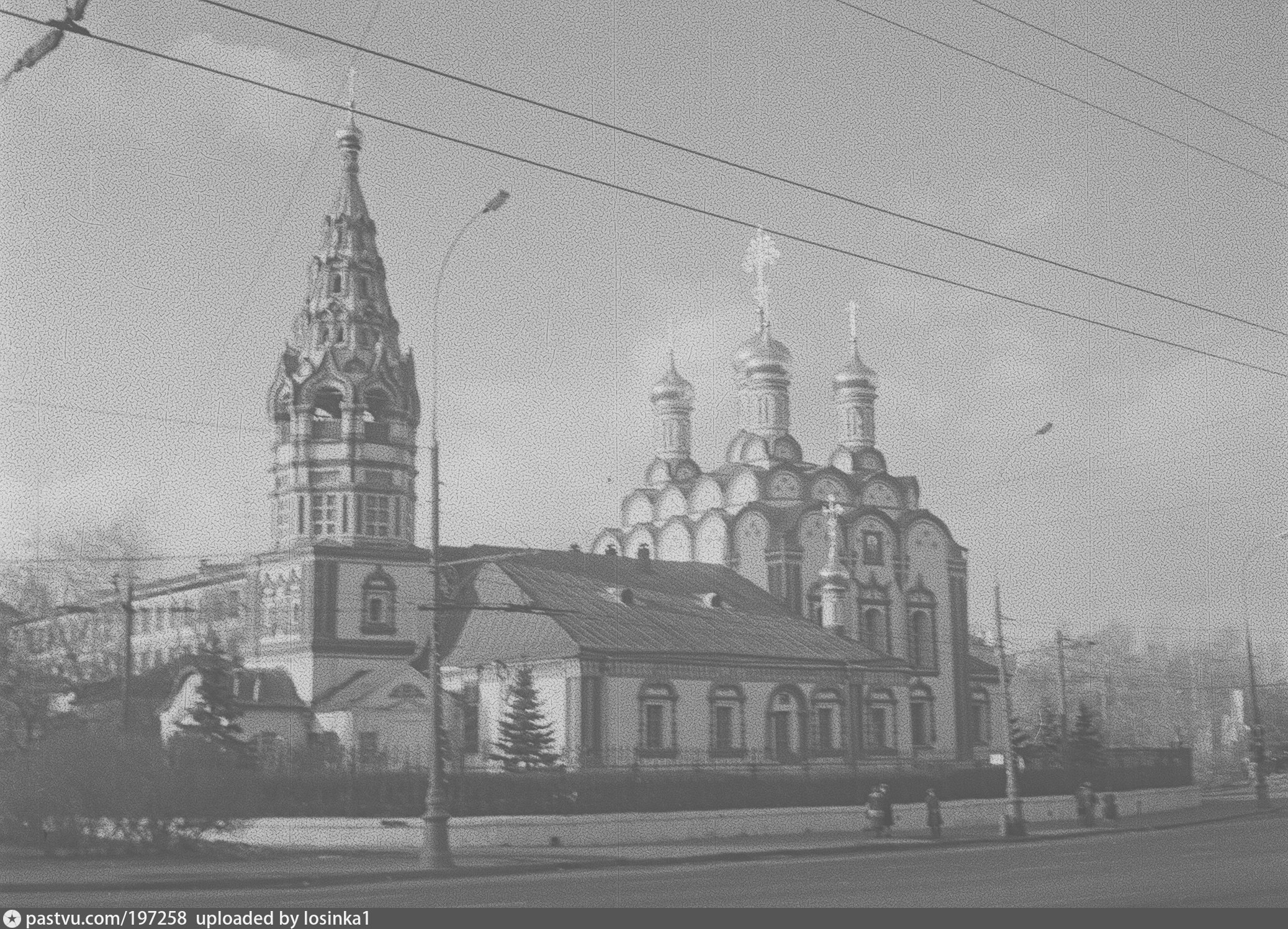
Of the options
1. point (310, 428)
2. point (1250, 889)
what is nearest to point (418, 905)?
point (1250, 889)

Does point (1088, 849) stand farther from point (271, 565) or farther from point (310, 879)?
point (271, 565)

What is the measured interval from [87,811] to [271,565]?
23.3 meters

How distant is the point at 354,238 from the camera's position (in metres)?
50.9

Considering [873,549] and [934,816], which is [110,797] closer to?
[934,816]

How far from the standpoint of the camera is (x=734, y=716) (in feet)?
170

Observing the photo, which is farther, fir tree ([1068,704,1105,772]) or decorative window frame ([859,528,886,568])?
decorative window frame ([859,528,886,568])

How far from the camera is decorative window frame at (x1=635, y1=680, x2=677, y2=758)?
4891 cm

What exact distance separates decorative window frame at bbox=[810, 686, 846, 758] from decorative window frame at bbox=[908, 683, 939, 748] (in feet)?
22.1

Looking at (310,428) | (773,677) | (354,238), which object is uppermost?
(354,238)

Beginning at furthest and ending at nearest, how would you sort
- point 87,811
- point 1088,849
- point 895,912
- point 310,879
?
point 1088,849
point 87,811
point 310,879
point 895,912

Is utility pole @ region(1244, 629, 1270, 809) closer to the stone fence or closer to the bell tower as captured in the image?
the stone fence

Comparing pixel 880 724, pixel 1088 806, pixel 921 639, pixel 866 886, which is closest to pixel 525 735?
pixel 1088 806

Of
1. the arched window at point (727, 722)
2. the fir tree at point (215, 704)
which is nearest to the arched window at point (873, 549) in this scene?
the arched window at point (727, 722)

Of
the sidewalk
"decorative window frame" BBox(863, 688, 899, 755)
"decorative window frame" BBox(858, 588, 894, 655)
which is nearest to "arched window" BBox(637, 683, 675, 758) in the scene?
"decorative window frame" BBox(863, 688, 899, 755)
